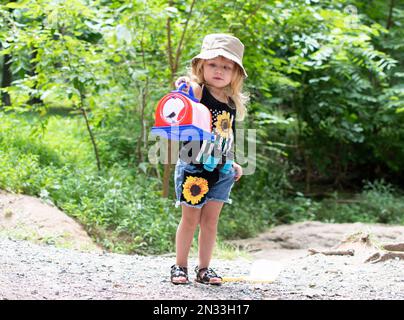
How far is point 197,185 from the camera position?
384 centimetres

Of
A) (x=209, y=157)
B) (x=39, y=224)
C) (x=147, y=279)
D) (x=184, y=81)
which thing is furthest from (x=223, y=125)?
(x=39, y=224)

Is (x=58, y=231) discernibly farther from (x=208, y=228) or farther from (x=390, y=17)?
(x=390, y=17)

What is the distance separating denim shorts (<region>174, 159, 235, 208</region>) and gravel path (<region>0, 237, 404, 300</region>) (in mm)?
517

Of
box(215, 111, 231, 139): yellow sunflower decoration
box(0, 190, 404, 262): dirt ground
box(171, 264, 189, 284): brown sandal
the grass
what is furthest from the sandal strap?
the grass

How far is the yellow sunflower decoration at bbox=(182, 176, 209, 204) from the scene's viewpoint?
12.6 feet

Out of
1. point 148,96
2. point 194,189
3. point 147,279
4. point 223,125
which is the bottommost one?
point 147,279

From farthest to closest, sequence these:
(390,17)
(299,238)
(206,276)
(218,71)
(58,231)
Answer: (390,17) → (299,238) → (58,231) → (206,276) → (218,71)

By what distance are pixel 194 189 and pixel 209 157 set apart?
0.68 feet

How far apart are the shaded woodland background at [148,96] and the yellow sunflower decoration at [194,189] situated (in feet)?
8.18

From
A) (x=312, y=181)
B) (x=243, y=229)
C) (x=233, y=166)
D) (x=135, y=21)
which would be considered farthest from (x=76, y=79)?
(x=312, y=181)

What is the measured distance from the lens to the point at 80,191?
6891 mm

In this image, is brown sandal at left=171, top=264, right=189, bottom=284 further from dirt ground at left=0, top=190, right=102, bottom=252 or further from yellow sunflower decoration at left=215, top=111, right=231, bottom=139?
dirt ground at left=0, top=190, right=102, bottom=252

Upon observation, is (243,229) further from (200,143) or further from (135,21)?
(200,143)
